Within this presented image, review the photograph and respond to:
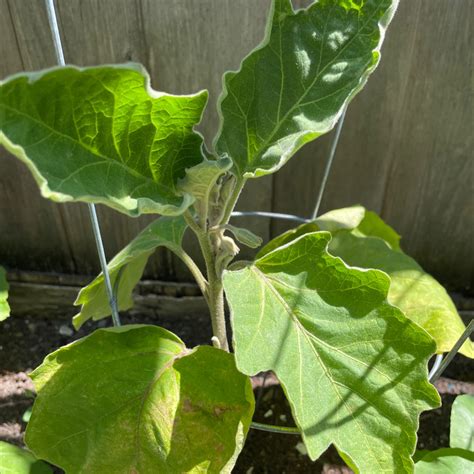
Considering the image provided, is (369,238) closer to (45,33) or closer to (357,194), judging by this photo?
(357,194)

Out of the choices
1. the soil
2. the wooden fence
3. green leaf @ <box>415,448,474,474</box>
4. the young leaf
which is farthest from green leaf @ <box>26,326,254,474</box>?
the wooden fence

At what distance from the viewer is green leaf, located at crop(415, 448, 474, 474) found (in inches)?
36.3

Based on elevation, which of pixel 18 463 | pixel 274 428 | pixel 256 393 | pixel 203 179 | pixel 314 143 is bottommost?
pixel 256 393

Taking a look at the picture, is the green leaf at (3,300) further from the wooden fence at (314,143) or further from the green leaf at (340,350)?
the green leaf at (340,350)

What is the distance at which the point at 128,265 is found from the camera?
1026 millimetres

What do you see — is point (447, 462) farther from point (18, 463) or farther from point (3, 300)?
point (3, 300)

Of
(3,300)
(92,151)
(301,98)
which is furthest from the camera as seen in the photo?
(3,300)

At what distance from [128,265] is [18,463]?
1.37 feet

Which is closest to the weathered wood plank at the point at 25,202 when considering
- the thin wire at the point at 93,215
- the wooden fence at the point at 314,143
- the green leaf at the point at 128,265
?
the wooden fence at the point at 314,143

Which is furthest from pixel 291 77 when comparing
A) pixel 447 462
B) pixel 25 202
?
pixel 25 202

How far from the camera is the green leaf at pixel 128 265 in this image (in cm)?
88

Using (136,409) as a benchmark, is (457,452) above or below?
below

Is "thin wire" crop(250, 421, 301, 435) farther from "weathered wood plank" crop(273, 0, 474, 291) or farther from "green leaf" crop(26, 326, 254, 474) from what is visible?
"weathered wood plank" crop(273, 0, 474, 291)

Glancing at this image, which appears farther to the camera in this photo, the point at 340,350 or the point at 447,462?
the point at 447,462
